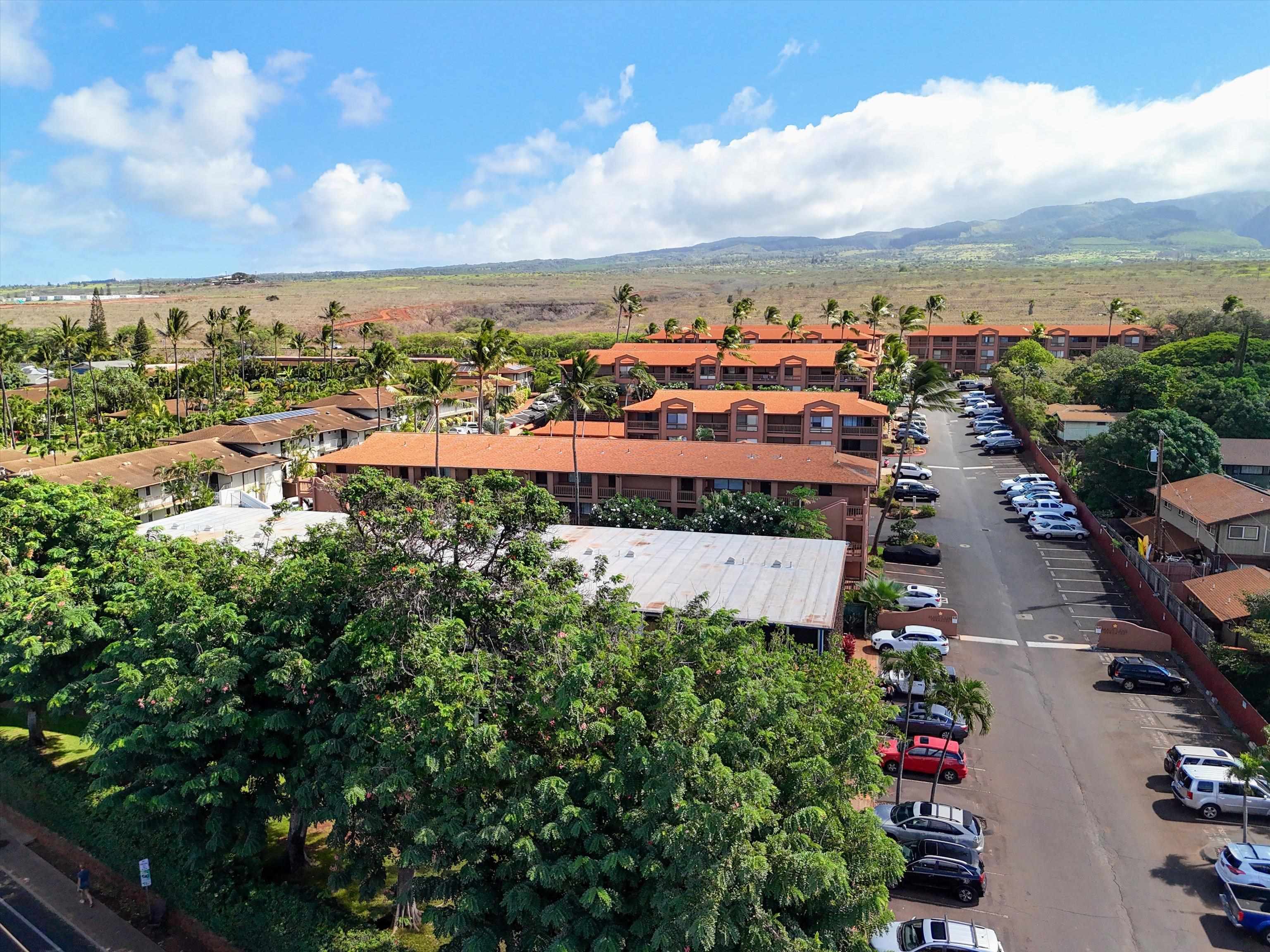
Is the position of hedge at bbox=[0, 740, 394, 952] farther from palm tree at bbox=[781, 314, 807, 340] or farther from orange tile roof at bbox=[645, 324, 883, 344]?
palm tree at bbox=[781, 314, 807, 340]

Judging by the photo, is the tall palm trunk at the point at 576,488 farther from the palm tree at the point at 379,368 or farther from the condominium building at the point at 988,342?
the condominium building at the point at 988,342

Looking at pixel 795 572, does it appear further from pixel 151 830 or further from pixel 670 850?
pixel 151 830

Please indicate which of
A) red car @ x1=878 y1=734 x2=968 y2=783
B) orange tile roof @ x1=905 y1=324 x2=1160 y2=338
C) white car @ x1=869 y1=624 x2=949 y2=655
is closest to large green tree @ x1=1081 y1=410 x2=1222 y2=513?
white car @ x1=869 y1=624 x2=949 y2=655

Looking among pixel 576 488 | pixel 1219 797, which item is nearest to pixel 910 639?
pixel 1219 797

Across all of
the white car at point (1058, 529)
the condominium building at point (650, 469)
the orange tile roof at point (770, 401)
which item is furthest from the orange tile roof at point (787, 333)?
the condominium building at point (650, 469)

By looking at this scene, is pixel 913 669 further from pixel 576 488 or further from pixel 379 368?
pixel 379 368

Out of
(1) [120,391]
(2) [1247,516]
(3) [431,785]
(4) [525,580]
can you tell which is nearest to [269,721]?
(3) [431,785]

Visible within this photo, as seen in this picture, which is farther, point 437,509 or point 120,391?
point 120,391
